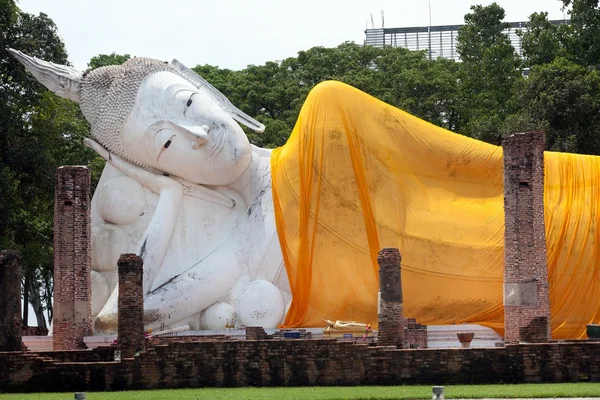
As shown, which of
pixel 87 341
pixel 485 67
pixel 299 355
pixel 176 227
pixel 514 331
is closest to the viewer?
pixel 299 355

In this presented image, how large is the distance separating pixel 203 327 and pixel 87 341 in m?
2.50

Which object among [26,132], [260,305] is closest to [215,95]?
[260,305]

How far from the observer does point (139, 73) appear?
29.7 meters

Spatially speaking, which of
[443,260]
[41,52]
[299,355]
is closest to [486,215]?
[443,260]

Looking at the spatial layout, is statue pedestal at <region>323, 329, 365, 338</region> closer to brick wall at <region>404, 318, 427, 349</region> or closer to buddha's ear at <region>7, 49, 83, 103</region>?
brick wall at <region>404, 318, 427, 349</region>

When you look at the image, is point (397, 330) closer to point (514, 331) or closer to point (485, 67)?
point (514, 331)

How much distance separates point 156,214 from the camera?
1133 inches

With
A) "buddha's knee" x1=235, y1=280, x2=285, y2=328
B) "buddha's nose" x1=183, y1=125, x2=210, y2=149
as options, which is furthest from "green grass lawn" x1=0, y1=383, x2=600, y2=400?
"buddha's nose" x1=183, y1=125, x2=210, y2=149

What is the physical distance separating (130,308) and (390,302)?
14.2ft

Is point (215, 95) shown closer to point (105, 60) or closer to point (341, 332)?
point (341, 332)

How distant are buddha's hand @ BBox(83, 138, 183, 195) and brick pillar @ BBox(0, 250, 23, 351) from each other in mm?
6231

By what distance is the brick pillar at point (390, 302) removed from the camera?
2245 cm

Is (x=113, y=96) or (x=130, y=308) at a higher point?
(x=113, y=96)

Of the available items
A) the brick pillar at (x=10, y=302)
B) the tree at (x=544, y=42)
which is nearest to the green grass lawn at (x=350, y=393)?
the brick pillar at (x=10, y=302)
